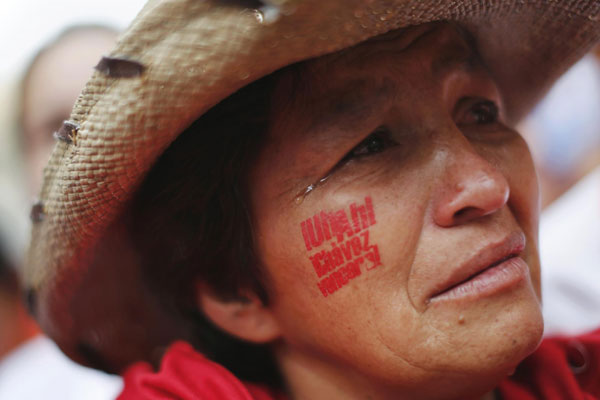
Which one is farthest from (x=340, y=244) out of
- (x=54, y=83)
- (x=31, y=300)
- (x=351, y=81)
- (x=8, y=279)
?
(x=8, y=279)

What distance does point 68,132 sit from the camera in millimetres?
999

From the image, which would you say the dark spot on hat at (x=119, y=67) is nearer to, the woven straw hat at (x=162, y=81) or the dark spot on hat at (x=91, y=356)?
the woven straw hat at (x=162, y=81)

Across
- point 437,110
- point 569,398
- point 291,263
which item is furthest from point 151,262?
point 569,398

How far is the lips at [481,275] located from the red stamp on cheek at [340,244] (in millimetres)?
133

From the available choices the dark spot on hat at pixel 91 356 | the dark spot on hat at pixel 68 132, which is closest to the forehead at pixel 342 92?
the dark spot on hat at pixel 68 132

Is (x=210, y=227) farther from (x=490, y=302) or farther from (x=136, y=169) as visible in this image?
(x=490, y=302)

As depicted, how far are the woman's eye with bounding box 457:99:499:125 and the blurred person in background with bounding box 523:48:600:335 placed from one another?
32cm

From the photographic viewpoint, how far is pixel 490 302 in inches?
39.2

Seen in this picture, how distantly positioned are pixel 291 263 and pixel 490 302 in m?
0.39

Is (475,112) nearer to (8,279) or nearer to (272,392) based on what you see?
(272,392)

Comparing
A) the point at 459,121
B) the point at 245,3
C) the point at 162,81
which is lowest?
the point at 459,121

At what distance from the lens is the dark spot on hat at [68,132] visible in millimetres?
981

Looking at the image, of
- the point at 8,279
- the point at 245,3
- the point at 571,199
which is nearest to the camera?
the point at 245,3

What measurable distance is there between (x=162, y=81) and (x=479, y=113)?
75 centimetres
